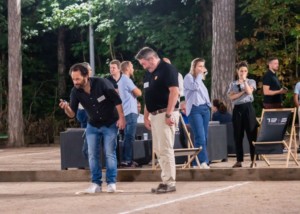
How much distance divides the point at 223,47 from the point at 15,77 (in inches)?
327

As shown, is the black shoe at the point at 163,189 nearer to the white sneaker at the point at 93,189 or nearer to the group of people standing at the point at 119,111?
the group of people standing at the point at 119,111

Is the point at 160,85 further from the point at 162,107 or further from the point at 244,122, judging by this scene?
the point at 244,122

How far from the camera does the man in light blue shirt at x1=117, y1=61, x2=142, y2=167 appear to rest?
1655cm

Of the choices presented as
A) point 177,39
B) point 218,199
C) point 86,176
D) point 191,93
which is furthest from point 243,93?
point 177,39

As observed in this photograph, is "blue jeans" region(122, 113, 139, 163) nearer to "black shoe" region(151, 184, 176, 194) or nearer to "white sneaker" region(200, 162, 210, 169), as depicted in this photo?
"white sneaker" region(200, 162, 210, 169)

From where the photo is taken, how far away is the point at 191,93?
15.8 m

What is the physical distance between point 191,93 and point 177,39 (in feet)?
52.6

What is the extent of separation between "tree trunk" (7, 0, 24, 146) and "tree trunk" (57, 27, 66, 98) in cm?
449

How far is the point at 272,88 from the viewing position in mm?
17938

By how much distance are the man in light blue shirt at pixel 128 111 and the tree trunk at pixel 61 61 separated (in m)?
18.7

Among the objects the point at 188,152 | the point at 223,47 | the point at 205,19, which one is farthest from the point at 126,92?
the point at 205,19

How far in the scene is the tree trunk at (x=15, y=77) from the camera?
100 feet

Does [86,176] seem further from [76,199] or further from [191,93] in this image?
[76,199]

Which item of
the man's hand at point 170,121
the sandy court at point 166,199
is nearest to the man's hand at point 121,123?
the man's hand at point 170,121
